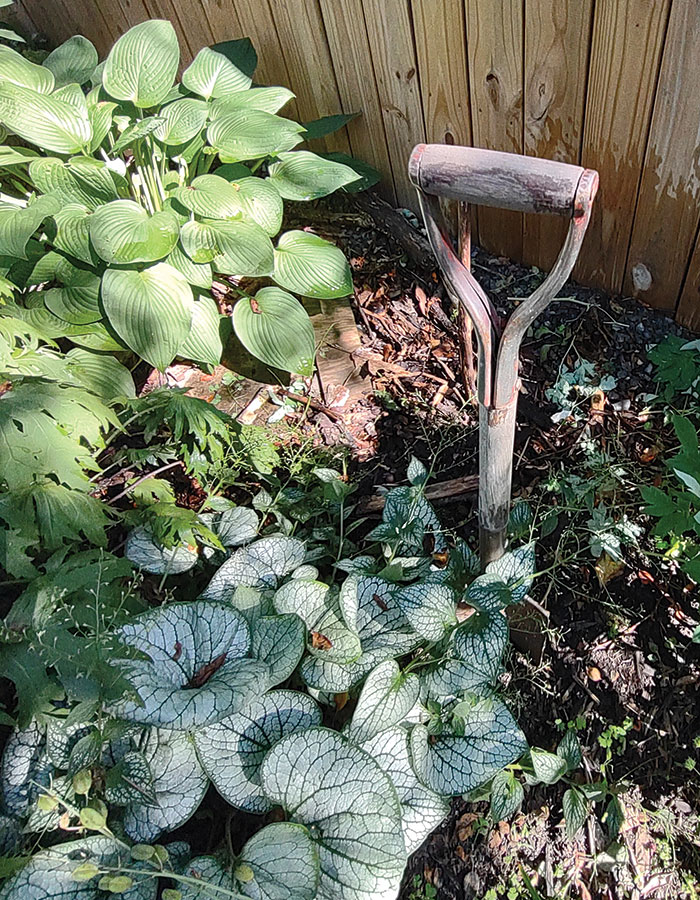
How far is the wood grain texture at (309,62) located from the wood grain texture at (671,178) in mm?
1020

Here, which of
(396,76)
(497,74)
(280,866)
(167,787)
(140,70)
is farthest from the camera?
(396,76)

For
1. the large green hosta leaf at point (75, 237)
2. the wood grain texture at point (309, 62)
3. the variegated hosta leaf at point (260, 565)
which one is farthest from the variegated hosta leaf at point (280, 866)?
the wood grain texture at point (309, 62)

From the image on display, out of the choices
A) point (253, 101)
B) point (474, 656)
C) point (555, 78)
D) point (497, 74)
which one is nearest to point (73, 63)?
point (253, 101)

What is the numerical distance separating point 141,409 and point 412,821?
1.09 m

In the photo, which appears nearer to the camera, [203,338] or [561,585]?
[561,585]

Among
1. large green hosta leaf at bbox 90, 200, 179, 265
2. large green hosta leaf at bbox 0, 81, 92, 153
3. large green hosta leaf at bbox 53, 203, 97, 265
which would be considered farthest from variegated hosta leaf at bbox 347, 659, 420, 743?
large green hosta leaf at bbox 0, 81, 92, 153

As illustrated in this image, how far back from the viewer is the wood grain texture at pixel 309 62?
1952mm

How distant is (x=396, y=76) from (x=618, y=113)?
663 mm

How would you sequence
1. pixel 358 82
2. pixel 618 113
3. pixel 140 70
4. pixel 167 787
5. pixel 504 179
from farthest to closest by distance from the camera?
pixel 358 82
pixel 140 70
pixel 618 113
pixel 167 787
pixel 504 179

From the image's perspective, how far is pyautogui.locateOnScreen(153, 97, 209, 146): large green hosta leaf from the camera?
5.41 feet

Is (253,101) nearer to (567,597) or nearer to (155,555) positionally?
(155,555)

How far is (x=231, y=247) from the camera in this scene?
1.62m

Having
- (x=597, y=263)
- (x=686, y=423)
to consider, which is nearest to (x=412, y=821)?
(x=686, y=423)

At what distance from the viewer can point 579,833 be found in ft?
4.40
